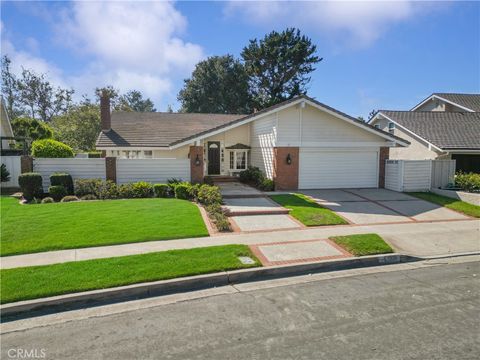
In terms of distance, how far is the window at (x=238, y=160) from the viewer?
22.6 m

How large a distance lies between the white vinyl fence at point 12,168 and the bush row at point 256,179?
11.9m

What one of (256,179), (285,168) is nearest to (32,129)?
(256,179)

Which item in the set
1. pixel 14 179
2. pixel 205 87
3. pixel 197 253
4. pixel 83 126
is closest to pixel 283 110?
pixel 197 253

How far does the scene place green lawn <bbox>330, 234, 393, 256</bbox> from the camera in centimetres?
851

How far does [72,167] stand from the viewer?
1563 cm

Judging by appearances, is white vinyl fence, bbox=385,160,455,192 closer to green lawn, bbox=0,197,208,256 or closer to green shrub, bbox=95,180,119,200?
green lawn, bbox=0,197,208,256

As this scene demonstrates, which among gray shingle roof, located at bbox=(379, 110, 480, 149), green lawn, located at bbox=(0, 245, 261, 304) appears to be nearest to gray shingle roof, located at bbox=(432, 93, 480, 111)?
gray shingle roof, located at bbox=(379, 110, 480, 149)

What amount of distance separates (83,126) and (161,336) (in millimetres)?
37409

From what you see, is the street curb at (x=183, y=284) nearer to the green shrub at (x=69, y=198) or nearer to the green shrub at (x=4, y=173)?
the green shrub at (x=69, y=198)

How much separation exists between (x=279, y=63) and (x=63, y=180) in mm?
36293

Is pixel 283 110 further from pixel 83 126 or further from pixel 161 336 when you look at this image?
pixel 83 126

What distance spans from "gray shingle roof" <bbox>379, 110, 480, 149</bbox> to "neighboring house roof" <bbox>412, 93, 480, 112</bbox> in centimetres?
261

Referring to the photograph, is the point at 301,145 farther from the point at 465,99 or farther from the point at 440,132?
the point at 465,99

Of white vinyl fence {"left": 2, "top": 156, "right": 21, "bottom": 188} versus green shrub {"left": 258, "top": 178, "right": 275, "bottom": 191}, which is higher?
white vinyl fence {"left": 2, "top": 156, "right": 21, "bottom": 188}
